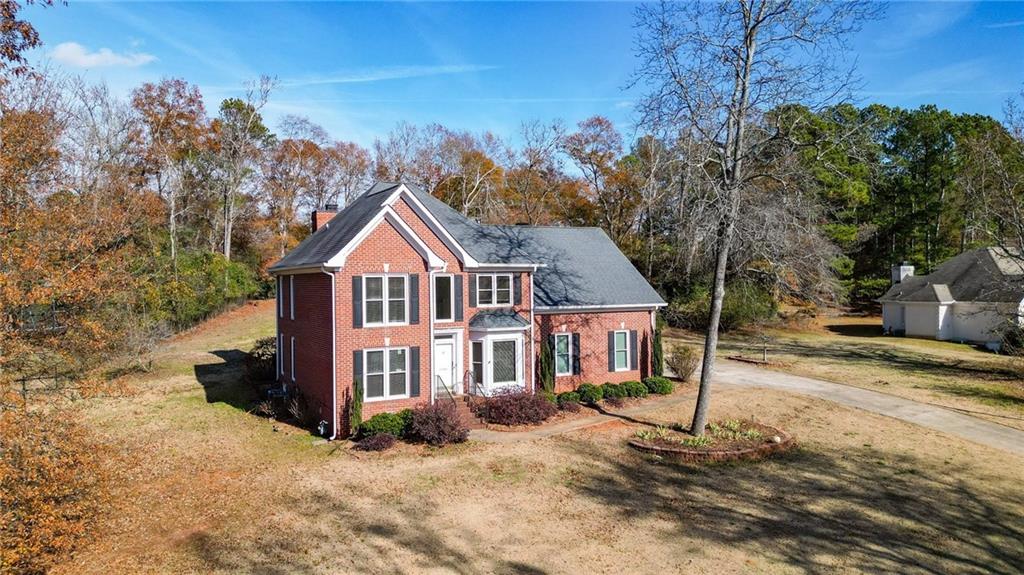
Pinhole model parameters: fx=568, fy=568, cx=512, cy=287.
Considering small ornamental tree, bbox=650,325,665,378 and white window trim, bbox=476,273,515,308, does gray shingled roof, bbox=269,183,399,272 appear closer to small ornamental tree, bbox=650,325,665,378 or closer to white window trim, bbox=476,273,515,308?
white window trim, bbox=476,273,515,308

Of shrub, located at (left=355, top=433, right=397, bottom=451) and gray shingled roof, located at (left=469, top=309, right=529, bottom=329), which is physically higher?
gray shingled roof, located at (left=469, top=309, right=529, bottom=329)

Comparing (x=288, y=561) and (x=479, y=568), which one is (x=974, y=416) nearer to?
(x=479, y=568)

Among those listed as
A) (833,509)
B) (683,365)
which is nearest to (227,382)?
(683,365)

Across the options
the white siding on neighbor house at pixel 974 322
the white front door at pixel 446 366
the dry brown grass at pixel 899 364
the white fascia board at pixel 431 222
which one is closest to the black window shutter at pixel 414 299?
the white front door at pixel 446 366

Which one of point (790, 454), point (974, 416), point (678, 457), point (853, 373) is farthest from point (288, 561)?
point (853, 373)

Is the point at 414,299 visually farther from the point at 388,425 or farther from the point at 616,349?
the point at 616,349

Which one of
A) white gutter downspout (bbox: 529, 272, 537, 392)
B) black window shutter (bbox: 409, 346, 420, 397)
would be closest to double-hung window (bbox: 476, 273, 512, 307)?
white gutter downspout (bbox: 529, 272, 537, 392)
